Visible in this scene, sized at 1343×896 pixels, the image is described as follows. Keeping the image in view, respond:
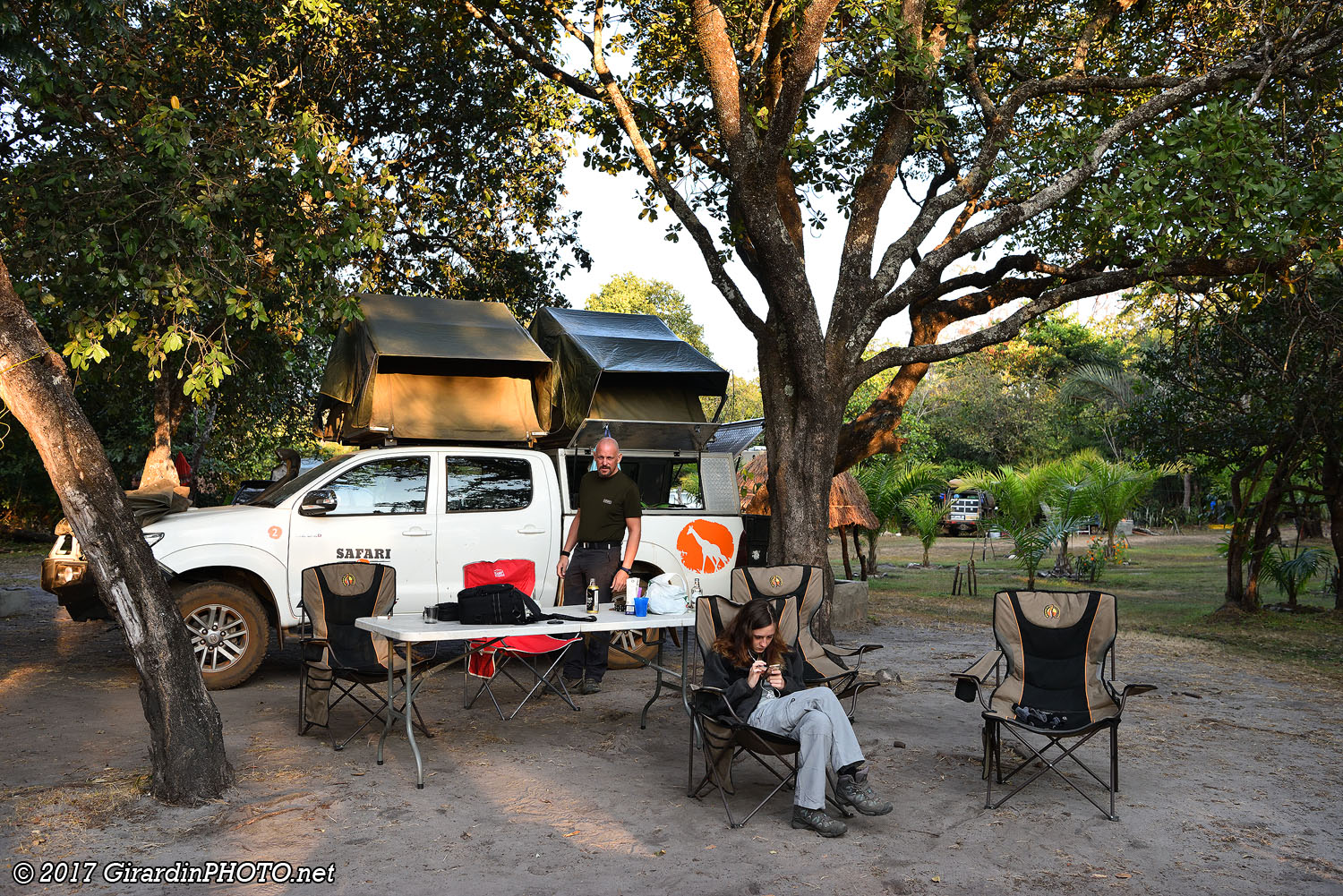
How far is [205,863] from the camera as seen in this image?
13.8ft

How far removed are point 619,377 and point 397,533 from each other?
242 cm

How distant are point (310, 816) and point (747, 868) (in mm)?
2089

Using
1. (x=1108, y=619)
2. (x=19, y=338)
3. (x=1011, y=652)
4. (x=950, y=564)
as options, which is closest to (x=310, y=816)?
(x=19, y=338)

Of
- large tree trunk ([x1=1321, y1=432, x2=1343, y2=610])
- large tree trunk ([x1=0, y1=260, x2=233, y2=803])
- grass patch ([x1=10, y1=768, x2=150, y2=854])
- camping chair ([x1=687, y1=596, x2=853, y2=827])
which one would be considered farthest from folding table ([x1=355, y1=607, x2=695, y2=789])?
large tree trunk ([x1=1321, y1=432, x2=1343, y2=610])

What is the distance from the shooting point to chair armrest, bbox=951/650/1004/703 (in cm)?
552

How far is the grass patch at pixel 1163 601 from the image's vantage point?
11312mm

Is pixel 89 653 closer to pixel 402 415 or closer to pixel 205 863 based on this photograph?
pixel 402 415

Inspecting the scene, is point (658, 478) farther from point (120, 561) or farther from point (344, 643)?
point (120, 561)

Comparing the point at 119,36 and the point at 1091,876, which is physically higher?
the point at 119,36

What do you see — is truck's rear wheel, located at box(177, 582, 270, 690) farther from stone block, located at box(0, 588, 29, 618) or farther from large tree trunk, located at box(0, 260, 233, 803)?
stone block, located at box(0, 588, 29, 618)

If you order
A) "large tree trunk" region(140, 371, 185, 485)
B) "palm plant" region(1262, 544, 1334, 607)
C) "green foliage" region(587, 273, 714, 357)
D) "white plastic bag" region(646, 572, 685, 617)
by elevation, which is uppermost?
"green foliage" region(587, 273, 714, 357)

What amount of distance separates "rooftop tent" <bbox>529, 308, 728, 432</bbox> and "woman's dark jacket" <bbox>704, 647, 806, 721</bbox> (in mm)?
3970

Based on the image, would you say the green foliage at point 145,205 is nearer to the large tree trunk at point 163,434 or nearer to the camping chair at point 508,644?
the camping chair at point 508,644
